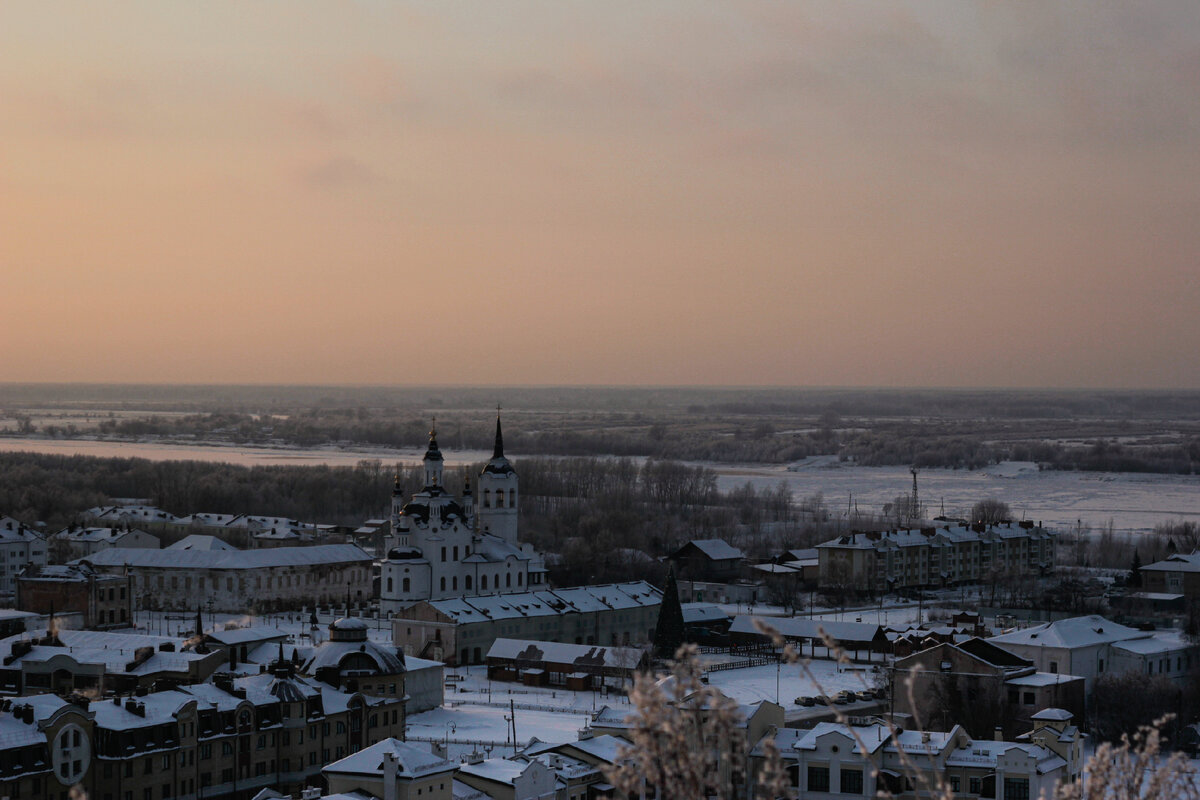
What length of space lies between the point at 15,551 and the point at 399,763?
35185 millimetres

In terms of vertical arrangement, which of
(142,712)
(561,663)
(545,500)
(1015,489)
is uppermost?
(142,712)

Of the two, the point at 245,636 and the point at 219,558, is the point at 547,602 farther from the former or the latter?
the point at 219,558

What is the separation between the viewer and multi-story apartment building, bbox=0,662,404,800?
73.6 ft

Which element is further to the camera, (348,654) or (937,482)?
(937,482)

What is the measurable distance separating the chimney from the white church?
2544 centimetres

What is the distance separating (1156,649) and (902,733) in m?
12.8

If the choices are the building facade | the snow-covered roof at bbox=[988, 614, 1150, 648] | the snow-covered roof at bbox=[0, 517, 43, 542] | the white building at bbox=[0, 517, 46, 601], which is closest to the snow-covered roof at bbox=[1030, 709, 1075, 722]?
the snow-covered roof at bbox=[988, 614, 1150, 648]

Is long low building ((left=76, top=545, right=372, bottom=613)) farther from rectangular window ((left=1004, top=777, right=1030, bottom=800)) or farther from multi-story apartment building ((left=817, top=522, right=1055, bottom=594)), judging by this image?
rectangular window ((left=1004, top=777, right=1030, bottom=800))

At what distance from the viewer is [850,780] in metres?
23.4

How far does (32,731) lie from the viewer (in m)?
22.4

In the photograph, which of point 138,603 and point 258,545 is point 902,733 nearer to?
point 138,603

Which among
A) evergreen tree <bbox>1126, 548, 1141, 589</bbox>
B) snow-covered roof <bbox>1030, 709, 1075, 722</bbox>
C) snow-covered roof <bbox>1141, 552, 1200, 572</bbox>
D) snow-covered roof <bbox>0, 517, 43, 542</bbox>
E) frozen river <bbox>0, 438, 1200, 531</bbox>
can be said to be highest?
snow-covered roof <bbox>1030, 709, 1075, 722</bbox>

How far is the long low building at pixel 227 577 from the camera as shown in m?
49.0

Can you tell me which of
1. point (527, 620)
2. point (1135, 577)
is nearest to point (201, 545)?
point (527, 620)
